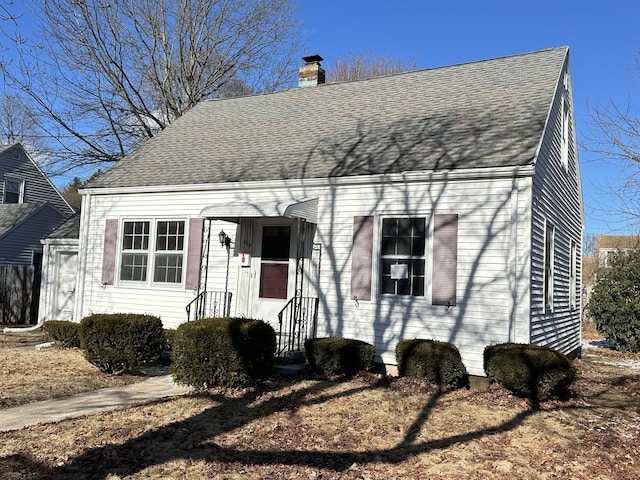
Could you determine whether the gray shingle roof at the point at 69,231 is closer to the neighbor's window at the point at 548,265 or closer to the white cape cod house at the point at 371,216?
the white cape cod house at the point at 371,216

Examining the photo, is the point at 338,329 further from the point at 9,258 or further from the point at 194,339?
the point at 9,258

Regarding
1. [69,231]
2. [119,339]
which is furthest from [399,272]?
[69,231]

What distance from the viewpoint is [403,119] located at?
11.2 m

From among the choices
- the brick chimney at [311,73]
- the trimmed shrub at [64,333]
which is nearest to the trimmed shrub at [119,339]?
the trimmed shrub at [64,333]

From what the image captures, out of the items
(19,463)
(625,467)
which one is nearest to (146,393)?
(19,463)

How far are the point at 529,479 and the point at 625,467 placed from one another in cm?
105

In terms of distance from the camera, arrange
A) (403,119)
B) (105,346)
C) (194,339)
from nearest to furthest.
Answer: (194,339) → (105,346) → (403,119)

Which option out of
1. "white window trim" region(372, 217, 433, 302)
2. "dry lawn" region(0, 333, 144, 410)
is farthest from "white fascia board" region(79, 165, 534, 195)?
"dry lawn" region(0, 333, 144, 410)

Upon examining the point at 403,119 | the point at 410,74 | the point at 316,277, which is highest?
the point at 410,74

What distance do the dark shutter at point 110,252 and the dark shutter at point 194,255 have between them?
207 centimetres

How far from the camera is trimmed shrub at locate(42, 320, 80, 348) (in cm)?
1156

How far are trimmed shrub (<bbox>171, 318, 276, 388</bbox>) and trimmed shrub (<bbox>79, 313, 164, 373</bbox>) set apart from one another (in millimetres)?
1310

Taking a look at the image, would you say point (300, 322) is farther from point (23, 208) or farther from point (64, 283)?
point (23, 208)

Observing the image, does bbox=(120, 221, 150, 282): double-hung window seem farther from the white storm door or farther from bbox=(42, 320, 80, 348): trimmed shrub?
the white storm door
